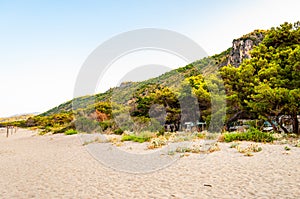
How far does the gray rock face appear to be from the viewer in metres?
53.7

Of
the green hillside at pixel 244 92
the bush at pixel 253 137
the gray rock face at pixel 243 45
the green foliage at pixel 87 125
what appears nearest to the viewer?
the bush at pixel 253 137

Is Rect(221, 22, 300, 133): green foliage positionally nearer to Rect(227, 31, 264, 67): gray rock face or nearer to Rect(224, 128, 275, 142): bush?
Rect(224, 128, 275, 142): bush

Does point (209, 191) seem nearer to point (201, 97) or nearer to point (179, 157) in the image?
point (179, 157)

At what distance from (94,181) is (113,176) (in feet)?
2.77

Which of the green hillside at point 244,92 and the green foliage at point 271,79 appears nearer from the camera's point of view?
the green foliage at point 271,79

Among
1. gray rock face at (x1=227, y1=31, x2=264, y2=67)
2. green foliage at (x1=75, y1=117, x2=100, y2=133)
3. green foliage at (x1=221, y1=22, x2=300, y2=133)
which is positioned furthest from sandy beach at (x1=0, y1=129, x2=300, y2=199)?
gray rock face at (x1=227, y1=31, x2=264, y2=67)

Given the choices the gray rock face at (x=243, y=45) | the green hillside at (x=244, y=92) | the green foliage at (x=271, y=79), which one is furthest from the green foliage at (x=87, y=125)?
the gray rock face at (x=243, y=45)

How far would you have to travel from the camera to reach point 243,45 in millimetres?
55312

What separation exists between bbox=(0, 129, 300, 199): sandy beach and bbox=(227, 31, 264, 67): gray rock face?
Result: 46.5m

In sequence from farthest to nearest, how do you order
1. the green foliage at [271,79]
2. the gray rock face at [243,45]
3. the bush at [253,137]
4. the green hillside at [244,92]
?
the gray rock face at [243,45]
the green hillside at [244,92]
the green foliage at [271,79]
the bush at [253,137]

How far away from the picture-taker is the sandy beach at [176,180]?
6.21 meters

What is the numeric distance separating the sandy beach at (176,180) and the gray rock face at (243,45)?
153 feet

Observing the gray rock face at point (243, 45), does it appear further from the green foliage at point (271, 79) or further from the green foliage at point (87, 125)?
the green foliage at point (271, 79)

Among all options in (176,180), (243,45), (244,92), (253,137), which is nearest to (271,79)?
(244,92)
